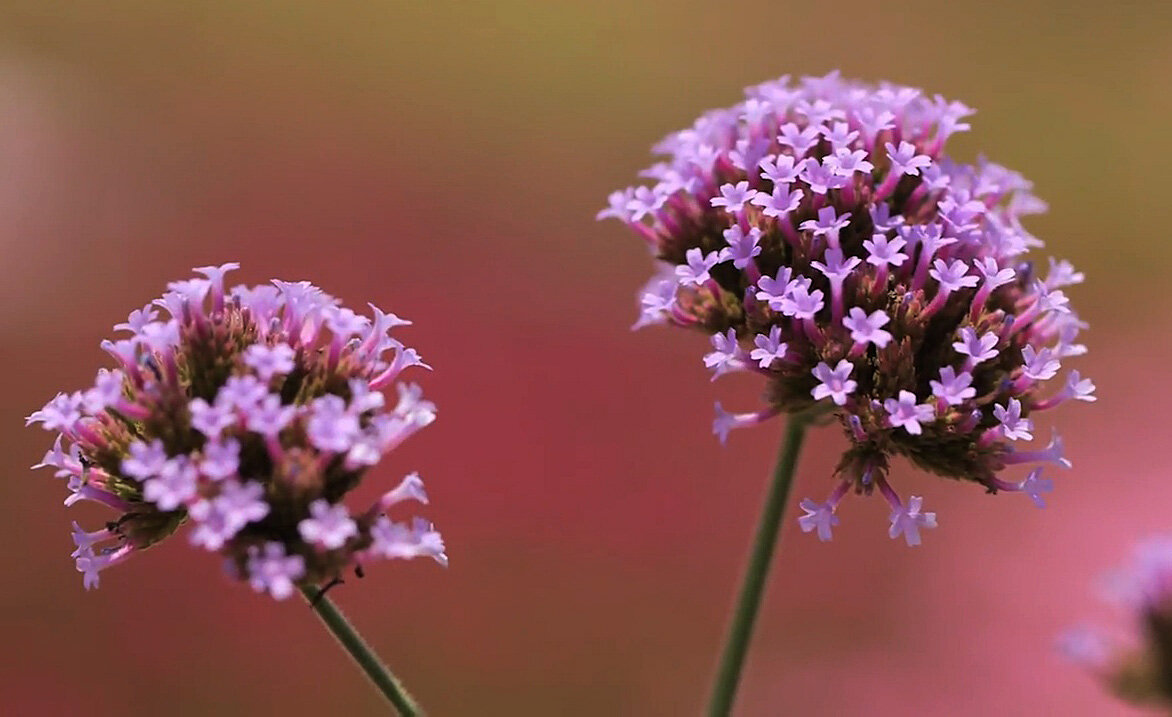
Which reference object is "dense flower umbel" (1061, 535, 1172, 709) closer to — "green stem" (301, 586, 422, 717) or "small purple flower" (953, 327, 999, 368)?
"small purple flower" (953, 327, 999, 368)

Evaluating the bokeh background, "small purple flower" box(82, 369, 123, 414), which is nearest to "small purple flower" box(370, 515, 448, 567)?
"small purple flower" box(82, 369, 123, 414)

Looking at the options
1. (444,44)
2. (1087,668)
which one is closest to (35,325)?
(444,44)

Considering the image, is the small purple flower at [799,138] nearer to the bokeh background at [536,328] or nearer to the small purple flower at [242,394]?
the small purple flower at [242,394]

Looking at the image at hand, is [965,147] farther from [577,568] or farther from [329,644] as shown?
[329,644]

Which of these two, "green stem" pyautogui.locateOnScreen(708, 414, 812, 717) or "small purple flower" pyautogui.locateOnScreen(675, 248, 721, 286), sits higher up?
"small purple flower" pyautogui.locateOnScreen(675, 248, 721, 286)

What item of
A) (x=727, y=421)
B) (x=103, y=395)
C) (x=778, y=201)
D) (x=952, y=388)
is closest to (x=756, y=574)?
(x=727, y=421)
